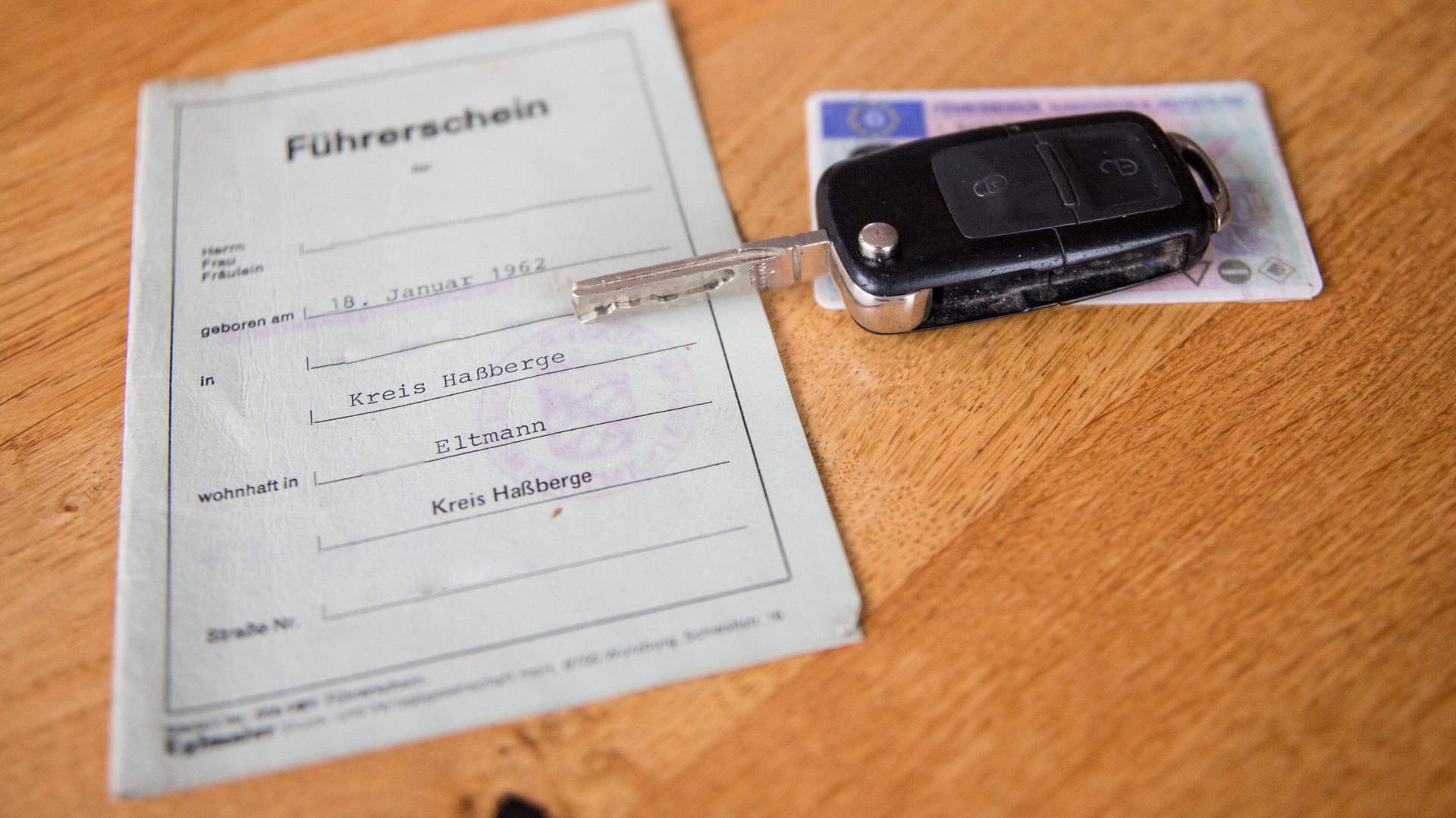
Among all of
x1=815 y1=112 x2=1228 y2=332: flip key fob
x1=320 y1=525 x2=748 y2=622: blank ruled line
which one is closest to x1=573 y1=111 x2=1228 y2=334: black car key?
x1=815 y1=112 x2=1228 y2=332: flip key fob

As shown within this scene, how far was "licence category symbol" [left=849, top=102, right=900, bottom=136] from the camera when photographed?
46 centimetres

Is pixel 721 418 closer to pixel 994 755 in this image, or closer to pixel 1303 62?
pixel 994 755

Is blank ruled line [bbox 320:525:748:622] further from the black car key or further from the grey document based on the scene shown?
the black car key

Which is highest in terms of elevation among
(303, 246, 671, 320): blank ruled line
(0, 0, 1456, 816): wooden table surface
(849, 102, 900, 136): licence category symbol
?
(849, 102, 900, 136): licence category symbol

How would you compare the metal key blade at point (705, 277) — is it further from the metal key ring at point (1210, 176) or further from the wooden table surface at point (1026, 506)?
the metal key ring at point (1210, 176)

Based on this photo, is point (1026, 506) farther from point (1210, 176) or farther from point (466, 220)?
point (466, 220)

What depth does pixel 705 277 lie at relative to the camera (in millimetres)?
399

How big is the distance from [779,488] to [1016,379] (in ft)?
0.37

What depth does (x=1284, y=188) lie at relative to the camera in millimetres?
439

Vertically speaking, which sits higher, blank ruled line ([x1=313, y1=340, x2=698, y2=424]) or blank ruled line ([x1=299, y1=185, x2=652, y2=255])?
blank ruled line ([x1=299, y1=185, x2=652, y2=255])

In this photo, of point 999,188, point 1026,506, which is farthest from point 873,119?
point 1026,506

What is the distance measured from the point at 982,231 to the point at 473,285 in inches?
8.6

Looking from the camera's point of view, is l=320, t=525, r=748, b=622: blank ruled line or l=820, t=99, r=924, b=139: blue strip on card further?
l=820, t=99, r=924, b=139: blue strip on card

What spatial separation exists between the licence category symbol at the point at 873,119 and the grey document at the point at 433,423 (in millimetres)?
74
